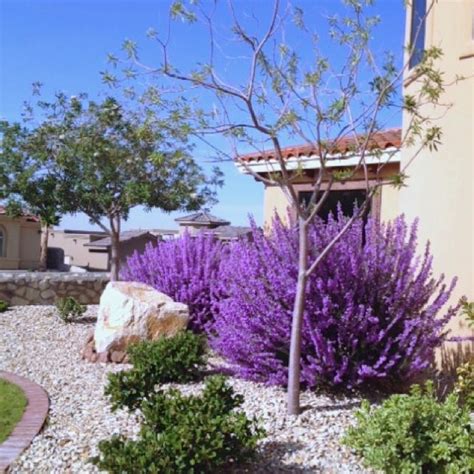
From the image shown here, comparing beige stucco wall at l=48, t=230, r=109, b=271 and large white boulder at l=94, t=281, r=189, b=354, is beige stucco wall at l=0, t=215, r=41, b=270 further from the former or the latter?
large white boulder at l=94, t=281, r=189, b=354

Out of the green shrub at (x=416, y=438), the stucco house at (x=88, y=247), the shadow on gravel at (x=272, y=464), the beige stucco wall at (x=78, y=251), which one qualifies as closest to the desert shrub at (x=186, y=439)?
the shadow on gravel at (x=272, y=464)

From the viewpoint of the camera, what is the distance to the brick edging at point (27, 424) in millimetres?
4641

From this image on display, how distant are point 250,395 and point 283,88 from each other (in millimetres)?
2888

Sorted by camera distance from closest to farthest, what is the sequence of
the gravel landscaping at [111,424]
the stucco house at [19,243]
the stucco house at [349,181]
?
the gravel landscaping at [111,424] → the stucco house at [349,181] → the stucco house at [19,243]

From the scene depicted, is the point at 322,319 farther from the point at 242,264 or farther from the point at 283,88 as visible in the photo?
the point at 283,88

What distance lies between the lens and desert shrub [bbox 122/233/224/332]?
9734mm

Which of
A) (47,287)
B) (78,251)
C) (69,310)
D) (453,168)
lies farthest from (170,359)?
(78,251)

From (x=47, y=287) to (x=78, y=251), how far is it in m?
28.7

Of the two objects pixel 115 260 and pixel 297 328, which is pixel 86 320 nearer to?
pixel 115 260

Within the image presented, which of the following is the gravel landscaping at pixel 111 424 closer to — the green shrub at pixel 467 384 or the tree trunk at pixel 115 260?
the green shrub at pixel 467 384

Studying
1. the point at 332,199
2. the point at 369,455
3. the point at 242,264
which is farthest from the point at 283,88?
the point at 332,199

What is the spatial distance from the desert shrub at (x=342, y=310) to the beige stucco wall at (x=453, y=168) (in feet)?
2.29

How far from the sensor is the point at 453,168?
272 inches

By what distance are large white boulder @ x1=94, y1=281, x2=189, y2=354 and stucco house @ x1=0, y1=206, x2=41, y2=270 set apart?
1016 inches
